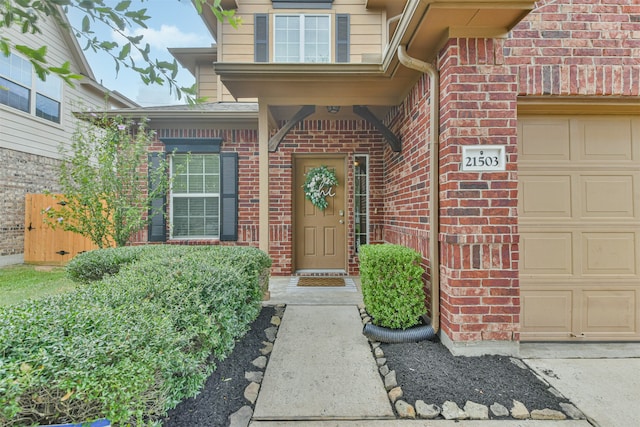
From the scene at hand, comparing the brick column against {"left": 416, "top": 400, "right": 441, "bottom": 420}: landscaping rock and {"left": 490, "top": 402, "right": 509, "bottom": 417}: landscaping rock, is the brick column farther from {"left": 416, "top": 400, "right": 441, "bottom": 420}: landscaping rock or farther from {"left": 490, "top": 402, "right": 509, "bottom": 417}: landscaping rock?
{"left": 416, "top": 400, "right": 441, "bottom": 420}: landscaping rock

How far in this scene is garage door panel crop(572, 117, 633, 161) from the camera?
262cm

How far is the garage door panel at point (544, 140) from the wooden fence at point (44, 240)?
7568mm

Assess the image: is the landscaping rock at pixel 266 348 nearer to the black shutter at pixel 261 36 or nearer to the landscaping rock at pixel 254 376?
the landscaping rock at pixel 254 376

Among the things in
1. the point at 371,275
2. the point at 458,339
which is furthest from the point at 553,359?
the point at 371,275

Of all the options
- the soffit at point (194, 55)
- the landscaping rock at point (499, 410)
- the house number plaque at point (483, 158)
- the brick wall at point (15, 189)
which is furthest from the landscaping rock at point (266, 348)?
the brick wall at point (15, 189)

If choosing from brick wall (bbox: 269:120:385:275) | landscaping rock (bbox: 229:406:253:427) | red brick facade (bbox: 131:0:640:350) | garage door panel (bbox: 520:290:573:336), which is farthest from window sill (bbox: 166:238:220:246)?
garage door panel (bbox: 520:290:573:336)

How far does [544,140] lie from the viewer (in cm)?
262

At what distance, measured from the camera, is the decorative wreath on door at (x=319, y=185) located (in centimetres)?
515

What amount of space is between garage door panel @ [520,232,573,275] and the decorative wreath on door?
121 inches

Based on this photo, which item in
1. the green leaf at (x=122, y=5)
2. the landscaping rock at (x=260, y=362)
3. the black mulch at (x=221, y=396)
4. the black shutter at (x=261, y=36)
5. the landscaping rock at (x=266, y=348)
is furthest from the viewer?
the black shutter at (x=261, y=36)

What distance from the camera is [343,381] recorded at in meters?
2.08

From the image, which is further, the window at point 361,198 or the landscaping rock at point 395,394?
the window at point 361,198

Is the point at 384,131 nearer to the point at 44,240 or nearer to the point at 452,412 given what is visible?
the point at 452,412

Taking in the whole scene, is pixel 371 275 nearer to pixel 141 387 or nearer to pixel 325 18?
pixel 141 387
